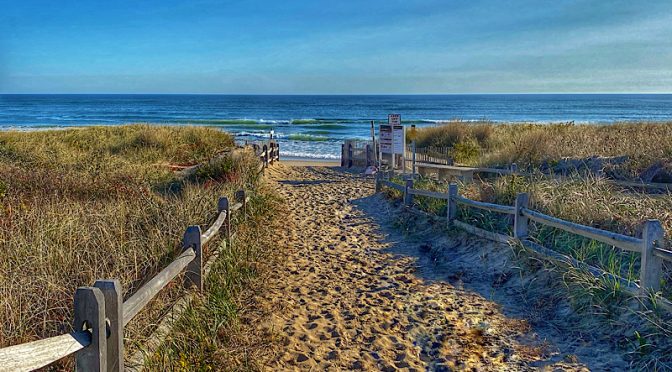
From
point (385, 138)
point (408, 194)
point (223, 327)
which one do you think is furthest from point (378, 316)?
point (385, 138)

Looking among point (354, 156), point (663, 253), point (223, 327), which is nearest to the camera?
point (663, 253)

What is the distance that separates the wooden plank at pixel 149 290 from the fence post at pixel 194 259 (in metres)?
0.29

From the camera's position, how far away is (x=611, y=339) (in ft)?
16.4

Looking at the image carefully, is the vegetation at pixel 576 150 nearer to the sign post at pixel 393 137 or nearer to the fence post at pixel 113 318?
the sign post at pixel 393 137

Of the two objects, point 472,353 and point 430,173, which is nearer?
point 472,353

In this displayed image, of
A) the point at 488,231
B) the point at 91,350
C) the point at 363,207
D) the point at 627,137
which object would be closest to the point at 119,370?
the point at 91,350

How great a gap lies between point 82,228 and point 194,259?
148 centimetres

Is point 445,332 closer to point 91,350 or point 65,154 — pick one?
point 91,350

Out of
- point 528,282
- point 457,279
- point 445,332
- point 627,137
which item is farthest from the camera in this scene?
point 627,137

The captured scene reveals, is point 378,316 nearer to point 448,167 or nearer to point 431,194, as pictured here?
point 431,194

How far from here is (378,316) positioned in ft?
19.4

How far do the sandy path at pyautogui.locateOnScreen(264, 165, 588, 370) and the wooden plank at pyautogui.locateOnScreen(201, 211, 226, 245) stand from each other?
100 cm

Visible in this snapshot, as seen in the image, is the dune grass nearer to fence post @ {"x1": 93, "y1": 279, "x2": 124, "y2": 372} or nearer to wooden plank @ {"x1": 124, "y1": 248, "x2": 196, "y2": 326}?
wooden plank @ {"x1": 124, "y1": 248, "x2": 196, "y2": 326}

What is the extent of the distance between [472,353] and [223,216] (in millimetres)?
3776
